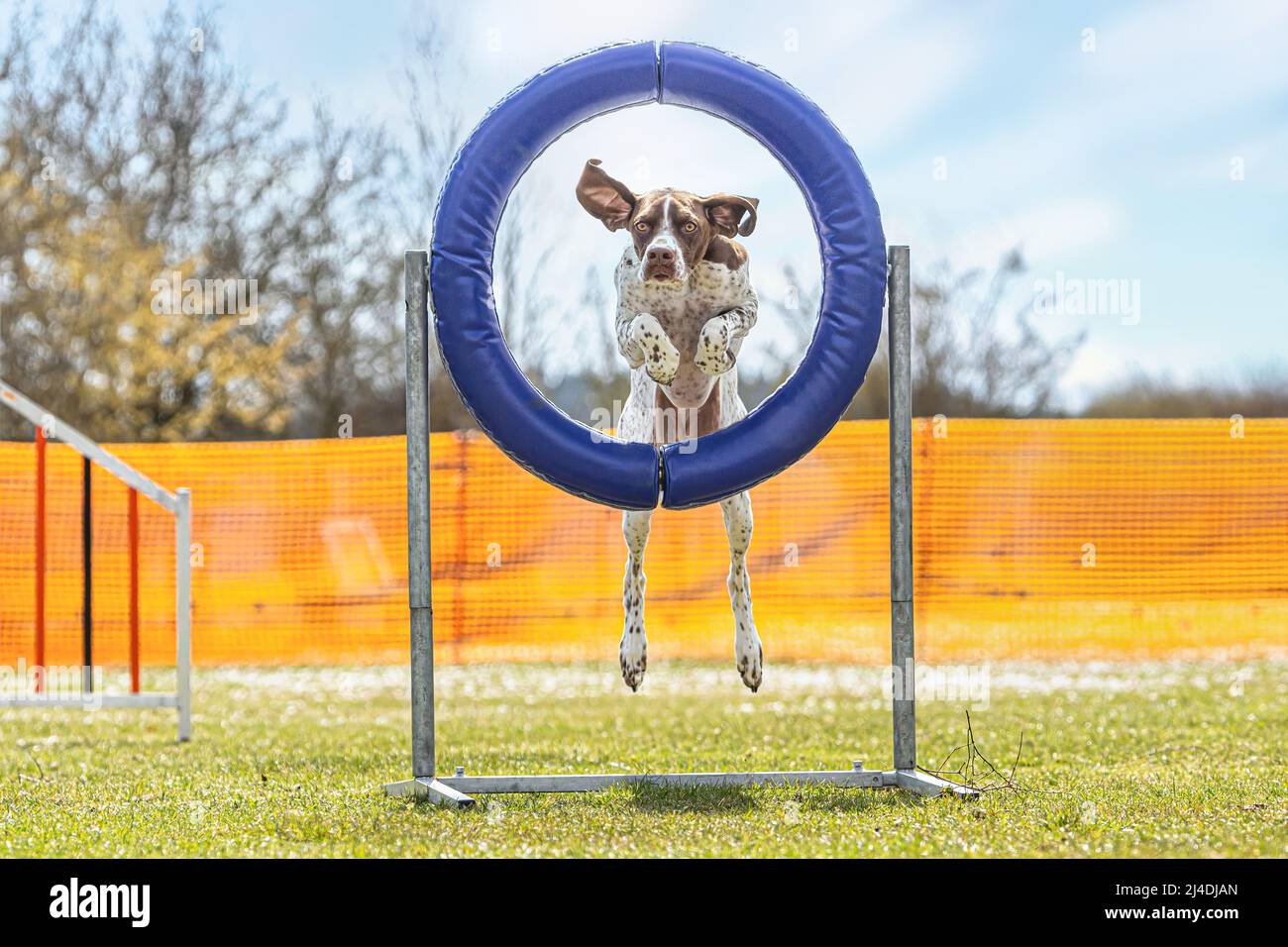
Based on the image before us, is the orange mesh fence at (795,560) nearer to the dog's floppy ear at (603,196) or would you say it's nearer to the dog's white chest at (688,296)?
the dog's white chest at (688,296)

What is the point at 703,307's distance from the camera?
5008 millimetres

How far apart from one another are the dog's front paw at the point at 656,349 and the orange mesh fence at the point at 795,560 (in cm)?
594

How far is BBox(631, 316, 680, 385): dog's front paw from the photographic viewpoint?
4.80 m

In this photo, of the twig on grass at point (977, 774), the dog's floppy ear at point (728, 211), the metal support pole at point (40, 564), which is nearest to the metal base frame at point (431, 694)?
the twig on grass at point (977, 774)

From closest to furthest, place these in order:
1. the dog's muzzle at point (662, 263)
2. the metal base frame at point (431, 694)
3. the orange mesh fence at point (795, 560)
Result: the dog's muzzle at point (662, 263), the metal base frame at point (431, 694), the orange mesh fence at point (795, 560)

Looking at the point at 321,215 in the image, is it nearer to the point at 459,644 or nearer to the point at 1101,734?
the point at 459,644

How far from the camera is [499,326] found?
16.4 ft

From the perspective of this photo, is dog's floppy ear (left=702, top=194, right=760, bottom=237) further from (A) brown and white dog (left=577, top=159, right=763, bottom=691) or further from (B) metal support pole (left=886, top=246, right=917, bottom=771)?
(B) metal support pole (left=886, top=246, right=917, bottom=771)

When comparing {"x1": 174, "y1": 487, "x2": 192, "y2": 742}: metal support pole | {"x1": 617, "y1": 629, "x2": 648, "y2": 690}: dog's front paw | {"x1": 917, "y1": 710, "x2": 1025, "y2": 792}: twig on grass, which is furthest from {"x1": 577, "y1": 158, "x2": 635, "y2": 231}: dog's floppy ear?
{"x1": 174, "y1": 487, "x2": 192, "y2": 742}: metal support pole

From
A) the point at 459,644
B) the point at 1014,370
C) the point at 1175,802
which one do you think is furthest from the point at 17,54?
the point at 1175,802

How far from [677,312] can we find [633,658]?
4.27 feet

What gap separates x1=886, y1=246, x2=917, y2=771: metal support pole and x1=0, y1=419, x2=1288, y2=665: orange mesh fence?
5.21m

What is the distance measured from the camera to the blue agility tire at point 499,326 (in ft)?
16.1

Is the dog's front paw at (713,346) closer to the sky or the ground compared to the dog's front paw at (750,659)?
closer to the sky
